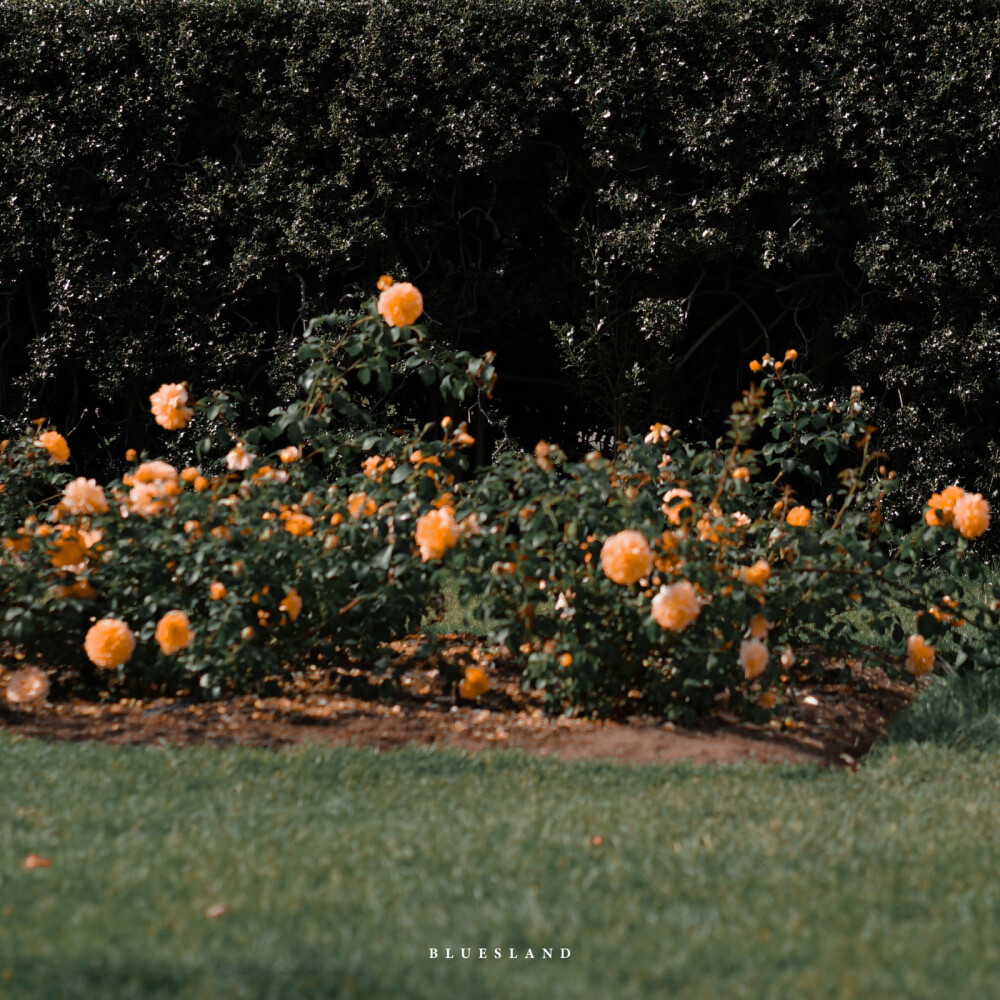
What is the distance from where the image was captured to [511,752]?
340cm

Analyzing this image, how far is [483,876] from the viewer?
2.49 metres

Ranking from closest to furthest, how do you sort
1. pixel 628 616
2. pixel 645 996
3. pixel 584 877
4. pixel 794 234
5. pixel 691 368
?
pixel 645 996 → pixel 584 877 → pixel 628 616 → pixel 794 234 → pixel 691 368

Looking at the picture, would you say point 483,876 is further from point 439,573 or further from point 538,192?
point 538,192

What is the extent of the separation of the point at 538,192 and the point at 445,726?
13.6 feet

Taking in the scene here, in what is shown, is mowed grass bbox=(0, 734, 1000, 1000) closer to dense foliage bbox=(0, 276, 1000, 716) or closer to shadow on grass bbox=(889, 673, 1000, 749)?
shadow on grass bbox=(889, 673, 1000, 749)

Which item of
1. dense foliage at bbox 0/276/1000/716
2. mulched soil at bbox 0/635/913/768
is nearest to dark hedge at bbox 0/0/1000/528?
dense foliage at bbox 0/276/1000/716

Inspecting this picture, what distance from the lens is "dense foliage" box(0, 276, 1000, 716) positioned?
12.1 ft

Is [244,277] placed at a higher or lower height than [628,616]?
higher

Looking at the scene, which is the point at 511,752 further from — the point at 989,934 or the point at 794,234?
the point at 794,234

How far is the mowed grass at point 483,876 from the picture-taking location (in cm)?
207

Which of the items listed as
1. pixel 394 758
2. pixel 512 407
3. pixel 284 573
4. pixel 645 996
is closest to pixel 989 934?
pixel 645 996

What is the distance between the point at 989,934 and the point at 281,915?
1.35 m

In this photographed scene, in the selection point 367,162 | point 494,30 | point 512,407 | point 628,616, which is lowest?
point 628,616

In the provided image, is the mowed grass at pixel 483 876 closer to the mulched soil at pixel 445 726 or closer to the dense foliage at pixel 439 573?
the mulched soil at pixel 445 726
